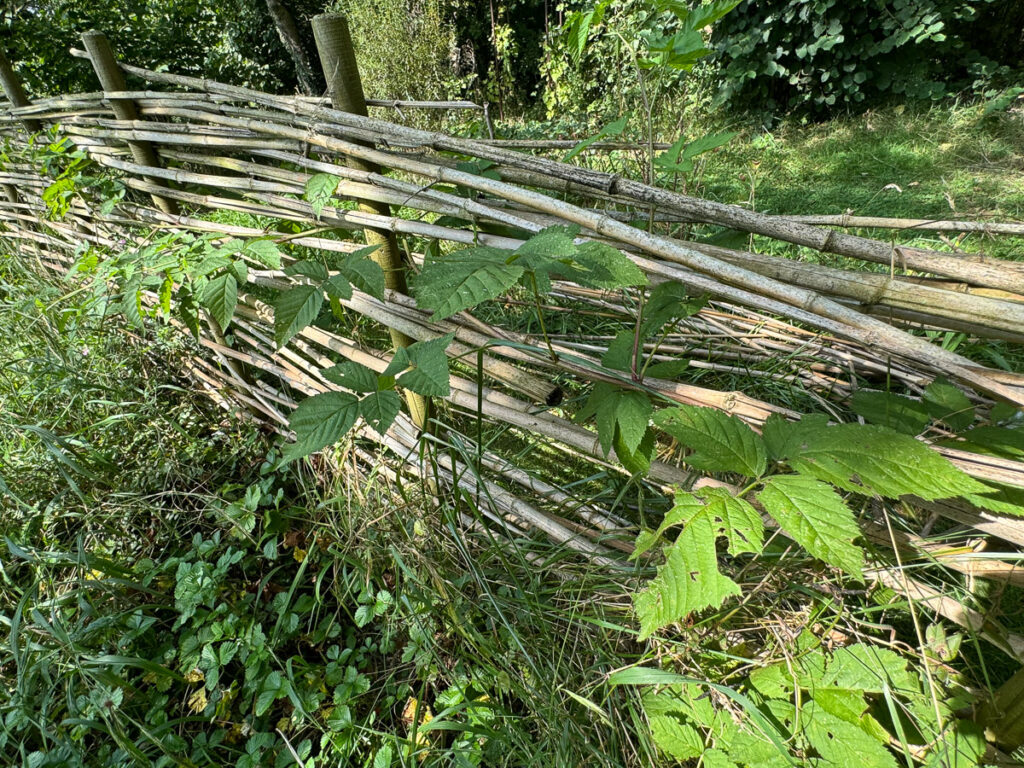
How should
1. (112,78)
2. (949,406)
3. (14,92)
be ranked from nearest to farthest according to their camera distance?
(949,406)
(112,78)
(14,92)

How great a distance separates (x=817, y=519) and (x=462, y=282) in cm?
58

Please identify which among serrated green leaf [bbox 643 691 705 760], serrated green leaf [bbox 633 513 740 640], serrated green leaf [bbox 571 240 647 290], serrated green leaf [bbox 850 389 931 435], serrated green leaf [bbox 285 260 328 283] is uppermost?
serrated green leaf [bbox 571 240 647 290]

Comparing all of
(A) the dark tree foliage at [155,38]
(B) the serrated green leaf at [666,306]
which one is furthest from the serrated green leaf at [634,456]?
(A) the dark tree foliage at [155,38]

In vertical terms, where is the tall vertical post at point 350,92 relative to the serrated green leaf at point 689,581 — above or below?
above

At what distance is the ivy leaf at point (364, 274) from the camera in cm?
110

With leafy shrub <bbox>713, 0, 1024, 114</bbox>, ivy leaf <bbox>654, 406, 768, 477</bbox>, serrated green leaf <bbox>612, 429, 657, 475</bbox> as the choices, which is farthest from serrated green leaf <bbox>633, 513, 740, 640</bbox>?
leafy shrub <bbox>713, 0, 1024, 114</bbox>

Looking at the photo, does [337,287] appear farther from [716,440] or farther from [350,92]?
[716,440]

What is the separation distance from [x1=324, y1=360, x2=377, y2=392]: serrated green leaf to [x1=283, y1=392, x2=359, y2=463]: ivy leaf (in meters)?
0.02

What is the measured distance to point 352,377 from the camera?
1.00 meters

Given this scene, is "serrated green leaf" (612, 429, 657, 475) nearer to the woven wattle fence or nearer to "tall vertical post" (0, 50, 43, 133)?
the woven wattle fence

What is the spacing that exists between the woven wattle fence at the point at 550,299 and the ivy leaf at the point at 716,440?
13 centimetres

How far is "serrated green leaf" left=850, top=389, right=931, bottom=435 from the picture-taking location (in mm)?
895

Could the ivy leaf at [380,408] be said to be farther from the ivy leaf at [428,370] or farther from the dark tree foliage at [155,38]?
the dark tree foliage at [155,38]

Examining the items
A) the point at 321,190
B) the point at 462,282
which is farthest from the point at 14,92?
the point at 462,282
